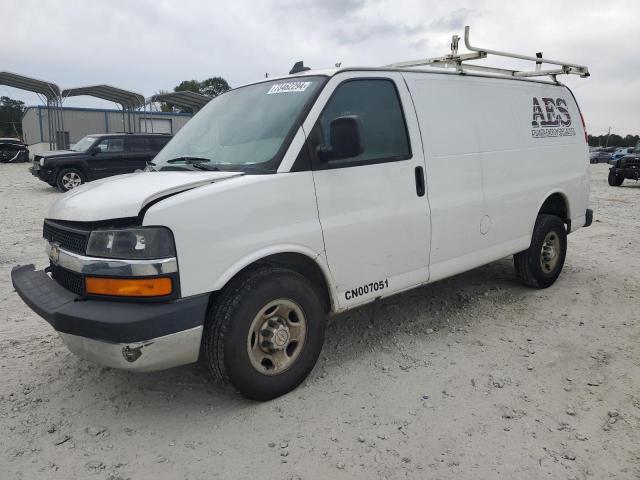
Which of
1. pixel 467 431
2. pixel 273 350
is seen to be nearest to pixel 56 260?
pixel 273 350

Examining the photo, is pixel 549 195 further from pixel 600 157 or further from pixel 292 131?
pixel 600 157

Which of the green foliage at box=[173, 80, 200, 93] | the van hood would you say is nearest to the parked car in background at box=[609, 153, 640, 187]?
the van hood

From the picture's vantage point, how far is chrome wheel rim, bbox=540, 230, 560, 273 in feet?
17.8

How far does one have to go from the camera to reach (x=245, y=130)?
3555mm

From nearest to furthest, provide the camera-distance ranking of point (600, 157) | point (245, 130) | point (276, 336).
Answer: point (276, 336) → point (245, 130) → point (600, 157)

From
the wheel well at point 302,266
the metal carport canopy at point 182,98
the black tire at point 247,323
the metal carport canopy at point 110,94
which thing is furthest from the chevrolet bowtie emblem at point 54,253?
the metal carport canopy at point 110,94

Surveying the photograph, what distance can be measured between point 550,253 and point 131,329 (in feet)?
14.7

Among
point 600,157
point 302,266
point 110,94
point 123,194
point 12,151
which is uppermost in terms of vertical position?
point 110,94

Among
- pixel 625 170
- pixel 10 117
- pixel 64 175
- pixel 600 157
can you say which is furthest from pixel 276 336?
pixel 10 117

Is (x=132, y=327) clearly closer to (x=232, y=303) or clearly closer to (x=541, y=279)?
(x=232, y=303)

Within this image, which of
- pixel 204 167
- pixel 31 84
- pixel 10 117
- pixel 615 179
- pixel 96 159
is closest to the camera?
pixel 204 167

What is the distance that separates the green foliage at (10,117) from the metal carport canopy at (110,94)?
74.6 ft

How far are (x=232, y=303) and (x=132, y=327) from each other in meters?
0.56

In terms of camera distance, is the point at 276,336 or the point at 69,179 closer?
the point at 276,336
